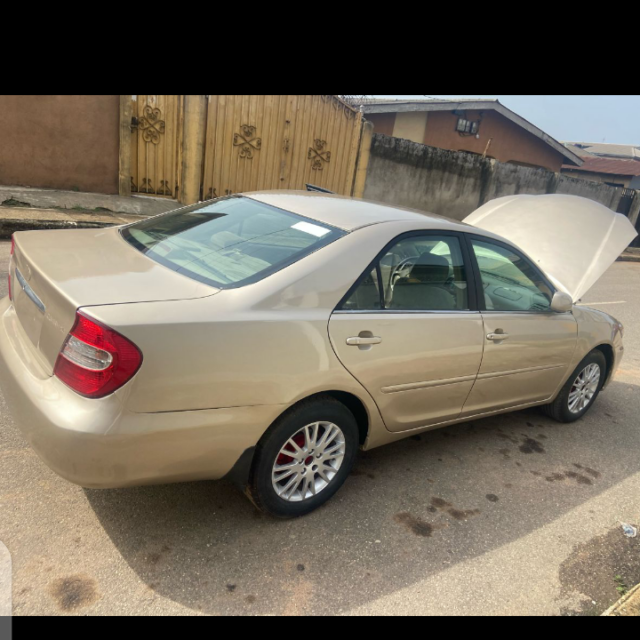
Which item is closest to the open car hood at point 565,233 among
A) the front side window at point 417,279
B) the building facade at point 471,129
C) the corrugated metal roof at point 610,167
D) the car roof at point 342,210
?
the front side window at point 417,279

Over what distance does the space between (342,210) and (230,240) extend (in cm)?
67

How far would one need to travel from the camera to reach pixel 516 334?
343cm

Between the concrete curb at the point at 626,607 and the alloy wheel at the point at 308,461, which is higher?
the alloy wheel at the point at 308,461

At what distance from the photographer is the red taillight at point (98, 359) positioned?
1.99m

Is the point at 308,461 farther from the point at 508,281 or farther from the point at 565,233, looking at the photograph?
the point at 565,233

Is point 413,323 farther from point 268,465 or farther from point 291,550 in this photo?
point 291,550

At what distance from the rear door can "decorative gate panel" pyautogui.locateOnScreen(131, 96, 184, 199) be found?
343 inches

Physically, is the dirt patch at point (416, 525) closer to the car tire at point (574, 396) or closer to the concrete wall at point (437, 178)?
the car tire at point (574, 396)

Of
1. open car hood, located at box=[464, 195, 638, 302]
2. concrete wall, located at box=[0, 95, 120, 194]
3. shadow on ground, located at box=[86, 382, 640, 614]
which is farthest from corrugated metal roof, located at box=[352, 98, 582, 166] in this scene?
shadow on ground, located at box=[86, 382, 640, 614]

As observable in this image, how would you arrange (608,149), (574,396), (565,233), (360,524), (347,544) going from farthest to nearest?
(608,149), (565,233), (574,396), (360,524), (347,544)

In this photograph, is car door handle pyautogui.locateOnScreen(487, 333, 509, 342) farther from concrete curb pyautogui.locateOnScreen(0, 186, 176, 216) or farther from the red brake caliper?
concrete curb pyautogui.locateOnScreen(0, 186, 176, 216)

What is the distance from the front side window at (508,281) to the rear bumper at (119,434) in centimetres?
173

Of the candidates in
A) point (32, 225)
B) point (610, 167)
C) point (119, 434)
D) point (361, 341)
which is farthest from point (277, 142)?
point (610, 167)
